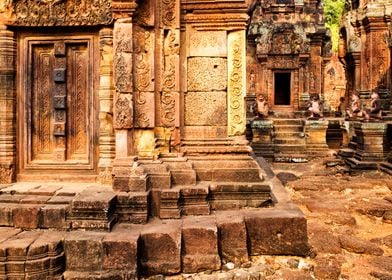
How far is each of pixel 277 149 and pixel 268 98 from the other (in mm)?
4123

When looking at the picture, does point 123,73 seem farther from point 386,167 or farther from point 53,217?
point 386,167

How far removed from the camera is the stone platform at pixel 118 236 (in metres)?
3.93

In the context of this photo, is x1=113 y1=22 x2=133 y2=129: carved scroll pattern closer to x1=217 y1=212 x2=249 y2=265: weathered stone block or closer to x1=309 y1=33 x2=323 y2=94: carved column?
x1=217 y1=212 x2=249 y2=265: weathered stone block

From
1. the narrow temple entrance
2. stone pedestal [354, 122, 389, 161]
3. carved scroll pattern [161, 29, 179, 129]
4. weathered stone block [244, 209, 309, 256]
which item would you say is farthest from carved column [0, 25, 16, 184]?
the narrow temple entrance

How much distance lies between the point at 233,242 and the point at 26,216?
2354 millimetres

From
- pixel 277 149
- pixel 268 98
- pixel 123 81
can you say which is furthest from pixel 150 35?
pixel 268 98

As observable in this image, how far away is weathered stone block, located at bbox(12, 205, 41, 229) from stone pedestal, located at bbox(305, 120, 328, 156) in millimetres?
12196

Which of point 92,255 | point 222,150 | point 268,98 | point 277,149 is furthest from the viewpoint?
point 268,98

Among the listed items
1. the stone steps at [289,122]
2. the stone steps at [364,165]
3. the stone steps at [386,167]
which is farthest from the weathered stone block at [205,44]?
the stone steps at [289,122]

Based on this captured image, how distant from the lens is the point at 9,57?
17.1 ft

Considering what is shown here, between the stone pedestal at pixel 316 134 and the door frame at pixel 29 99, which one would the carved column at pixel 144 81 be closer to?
the door frame at pixel 29 99

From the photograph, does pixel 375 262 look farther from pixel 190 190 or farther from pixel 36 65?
pixel 36 65

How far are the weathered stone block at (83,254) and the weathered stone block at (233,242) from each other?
4.36 feet

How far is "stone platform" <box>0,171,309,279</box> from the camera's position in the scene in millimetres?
3926
